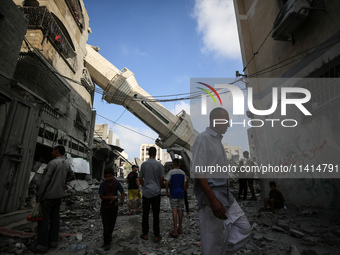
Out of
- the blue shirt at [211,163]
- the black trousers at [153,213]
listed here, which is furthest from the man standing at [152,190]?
the blue shirt at [211,163]

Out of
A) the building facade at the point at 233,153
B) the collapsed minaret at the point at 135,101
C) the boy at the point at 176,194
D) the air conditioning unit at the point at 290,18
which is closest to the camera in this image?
the boy at the point at 176,194

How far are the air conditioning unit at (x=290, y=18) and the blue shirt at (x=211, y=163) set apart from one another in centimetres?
549

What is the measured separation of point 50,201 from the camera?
3297 millimetres

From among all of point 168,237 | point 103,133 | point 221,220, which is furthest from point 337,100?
point 103,133

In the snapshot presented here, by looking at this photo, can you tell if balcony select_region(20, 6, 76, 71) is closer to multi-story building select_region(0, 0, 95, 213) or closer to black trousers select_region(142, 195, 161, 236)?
multi-story building select_region(0, 0, 95, 213)

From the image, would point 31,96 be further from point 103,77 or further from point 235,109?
point 103,77

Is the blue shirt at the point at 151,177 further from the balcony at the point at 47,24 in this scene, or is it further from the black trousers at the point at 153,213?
the balcony at the point at 47,24

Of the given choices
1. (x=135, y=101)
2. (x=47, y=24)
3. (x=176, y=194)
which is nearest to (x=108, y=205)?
(x=176, y=194)

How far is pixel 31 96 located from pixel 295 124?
29.7ft

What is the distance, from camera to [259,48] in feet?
27.7

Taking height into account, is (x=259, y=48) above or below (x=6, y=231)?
above

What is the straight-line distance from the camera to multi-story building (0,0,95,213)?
16.0 feet

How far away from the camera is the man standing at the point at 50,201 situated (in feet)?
10.3

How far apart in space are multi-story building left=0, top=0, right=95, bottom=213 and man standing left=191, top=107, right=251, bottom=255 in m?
5.04
